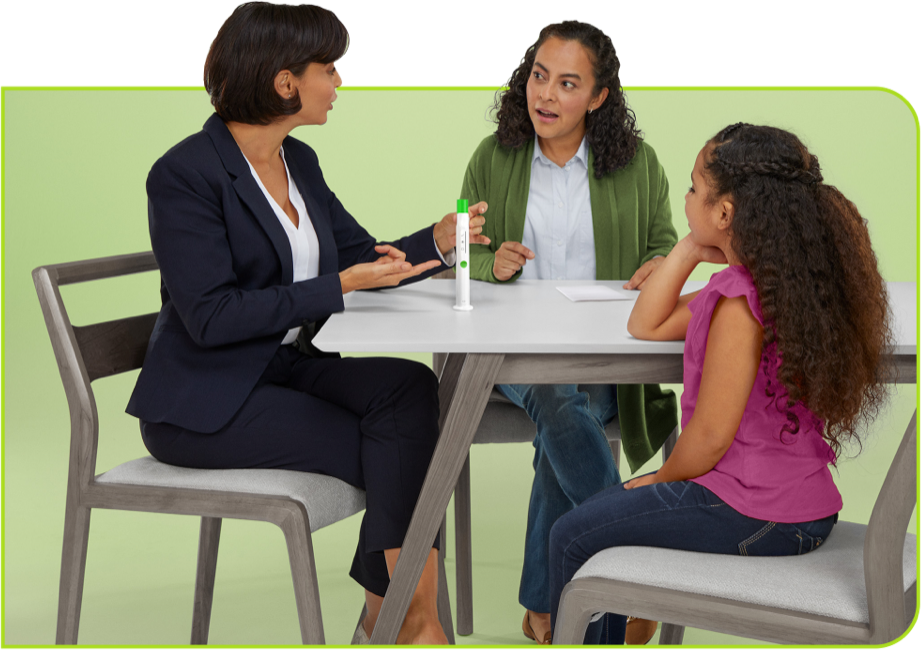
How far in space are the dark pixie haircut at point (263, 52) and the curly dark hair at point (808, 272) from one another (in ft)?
2.91

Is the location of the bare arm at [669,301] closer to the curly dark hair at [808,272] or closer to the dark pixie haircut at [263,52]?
the curly dark hair at [808,272]

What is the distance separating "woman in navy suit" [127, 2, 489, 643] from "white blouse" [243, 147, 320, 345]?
20 millimetres

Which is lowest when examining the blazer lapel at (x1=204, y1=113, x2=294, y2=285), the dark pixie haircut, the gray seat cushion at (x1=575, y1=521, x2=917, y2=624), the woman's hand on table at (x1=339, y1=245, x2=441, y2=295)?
the gray seat cushion at (x1=575, y1=521, x2=917, y2=624)

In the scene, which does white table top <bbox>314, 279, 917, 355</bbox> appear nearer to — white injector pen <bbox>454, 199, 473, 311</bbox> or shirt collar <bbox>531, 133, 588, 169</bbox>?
white injector pen <bbox>454, 199, 473, 311</bbox>

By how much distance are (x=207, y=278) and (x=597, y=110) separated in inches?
49.1

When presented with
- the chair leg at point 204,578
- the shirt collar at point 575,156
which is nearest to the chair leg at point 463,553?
the chair leg at point 204,578

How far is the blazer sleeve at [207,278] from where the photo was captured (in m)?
2.00

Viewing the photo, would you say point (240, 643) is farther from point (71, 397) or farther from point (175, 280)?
point (175, 280)

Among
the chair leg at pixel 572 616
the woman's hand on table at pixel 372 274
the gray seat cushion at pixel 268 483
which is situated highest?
the woman's hand on table at pixel 372 274

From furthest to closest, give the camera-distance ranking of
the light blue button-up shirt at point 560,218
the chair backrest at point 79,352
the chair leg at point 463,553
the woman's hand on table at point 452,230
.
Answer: the light blue button-up shirt at point 560,218
the chair leg at point 463,553
the woman's hand on table at point 452,230
the chair backrest at point 79,352

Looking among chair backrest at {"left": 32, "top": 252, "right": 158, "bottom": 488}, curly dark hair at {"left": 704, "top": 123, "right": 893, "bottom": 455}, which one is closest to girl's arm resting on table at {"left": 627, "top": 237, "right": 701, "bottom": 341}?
curly dark hair at {"left": 704, "top": 123, "right": 893, "bottom": 455}

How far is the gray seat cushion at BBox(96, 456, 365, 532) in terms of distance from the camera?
6.38 ft

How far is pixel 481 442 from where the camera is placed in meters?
2.56

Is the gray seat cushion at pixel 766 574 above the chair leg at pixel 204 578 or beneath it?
above
